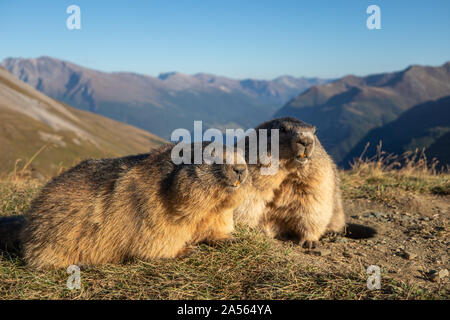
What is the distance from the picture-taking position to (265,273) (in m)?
5.34

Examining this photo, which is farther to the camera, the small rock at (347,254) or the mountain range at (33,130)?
the mountain range at (33,130)

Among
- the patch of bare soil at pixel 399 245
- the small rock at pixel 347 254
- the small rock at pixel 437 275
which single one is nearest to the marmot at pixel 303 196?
the patch of bare soil at pixel 399 245

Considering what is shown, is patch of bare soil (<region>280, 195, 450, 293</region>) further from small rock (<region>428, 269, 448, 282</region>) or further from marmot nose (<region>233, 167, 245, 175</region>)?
marmot nose (<region>233, 167, 245, 175</region>)

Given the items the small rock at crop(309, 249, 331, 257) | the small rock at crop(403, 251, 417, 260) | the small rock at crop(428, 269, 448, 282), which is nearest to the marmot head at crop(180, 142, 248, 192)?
the small rock at crop(309, 249, 331, 257)

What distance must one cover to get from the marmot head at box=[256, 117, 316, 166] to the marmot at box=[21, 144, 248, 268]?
1733 millimetres

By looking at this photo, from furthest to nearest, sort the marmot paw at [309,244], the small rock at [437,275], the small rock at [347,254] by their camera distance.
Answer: the marmot paw at [309,244], the small rock at [347,254], the small rock at [437,275]

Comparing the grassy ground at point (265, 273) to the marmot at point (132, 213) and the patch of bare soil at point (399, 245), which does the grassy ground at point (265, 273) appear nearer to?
the patch of bare soil at point (399, 245)

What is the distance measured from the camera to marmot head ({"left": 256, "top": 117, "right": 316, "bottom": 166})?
673 centimetres

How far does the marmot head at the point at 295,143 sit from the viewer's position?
6730 mm

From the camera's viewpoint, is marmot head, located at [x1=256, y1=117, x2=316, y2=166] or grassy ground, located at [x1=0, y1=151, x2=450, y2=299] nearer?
grassy ground, located at [x1=0, y1=151, x2=450, y2=299]

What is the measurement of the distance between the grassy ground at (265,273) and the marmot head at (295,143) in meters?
1.69

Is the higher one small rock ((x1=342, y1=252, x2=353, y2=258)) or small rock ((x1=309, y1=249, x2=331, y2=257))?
small rock ((x1=342, y1=252, x2=353, y2=258))

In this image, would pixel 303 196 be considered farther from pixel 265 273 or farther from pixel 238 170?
pixel 238 170
